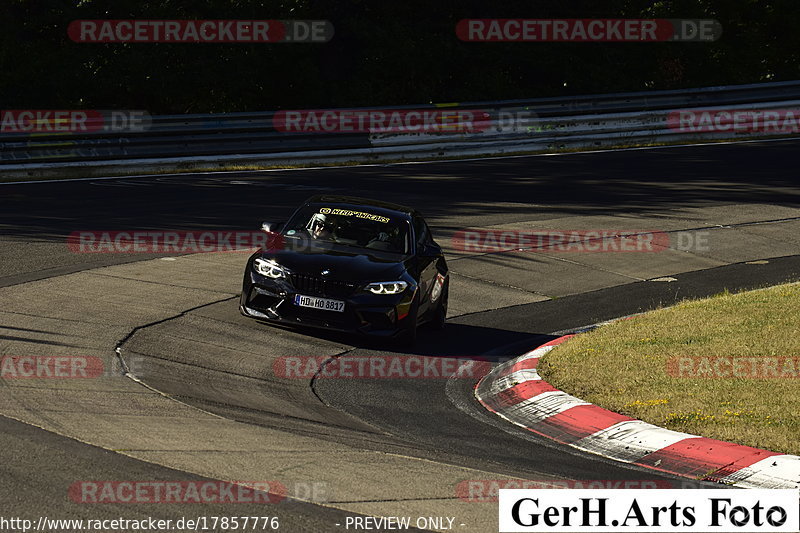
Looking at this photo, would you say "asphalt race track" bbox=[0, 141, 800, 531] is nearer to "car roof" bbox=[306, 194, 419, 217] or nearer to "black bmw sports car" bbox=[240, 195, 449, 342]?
"black bmw sports car" bbox=[240, 195, 449, 342]

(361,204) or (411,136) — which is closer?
(361,204)

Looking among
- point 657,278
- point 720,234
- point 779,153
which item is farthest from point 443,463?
point 779,153

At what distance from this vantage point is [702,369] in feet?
34.1

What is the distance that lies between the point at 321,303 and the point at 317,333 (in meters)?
0.68

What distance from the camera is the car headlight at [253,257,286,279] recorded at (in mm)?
11758

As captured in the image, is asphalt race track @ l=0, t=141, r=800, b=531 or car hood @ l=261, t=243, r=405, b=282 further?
car hood @ l=261, t=243, r=405, b=282

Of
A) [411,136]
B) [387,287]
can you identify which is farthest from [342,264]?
[411,136]

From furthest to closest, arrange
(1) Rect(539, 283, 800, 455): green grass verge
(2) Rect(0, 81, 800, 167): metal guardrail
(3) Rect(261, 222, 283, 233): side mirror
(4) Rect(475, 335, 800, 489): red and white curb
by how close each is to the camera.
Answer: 1. (2) Rect(0, 81, 800, 167): metal guardrail
2. (3) Rect(261, 222, 283, 233): side mirror
3. (1) Rect(539, 283, 800, 455): green grass verge
4. (4) Rect(475, 335, 800, 489): red and white curb

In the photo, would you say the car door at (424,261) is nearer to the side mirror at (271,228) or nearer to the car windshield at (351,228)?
the car windshield at (351,228)

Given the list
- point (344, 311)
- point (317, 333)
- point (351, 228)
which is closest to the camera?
point (344, 311)

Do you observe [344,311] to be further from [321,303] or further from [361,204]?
[361,204]

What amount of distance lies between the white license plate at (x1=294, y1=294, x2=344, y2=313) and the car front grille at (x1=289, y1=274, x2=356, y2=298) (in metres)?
0.06

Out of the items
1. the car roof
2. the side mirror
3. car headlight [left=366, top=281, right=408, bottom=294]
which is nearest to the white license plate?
car headlight [left=366, top=281, right=408, bottom=294]

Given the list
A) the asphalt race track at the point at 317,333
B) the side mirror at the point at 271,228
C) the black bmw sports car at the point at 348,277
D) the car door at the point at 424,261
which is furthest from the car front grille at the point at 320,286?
the side mirror at the point at 271,228
